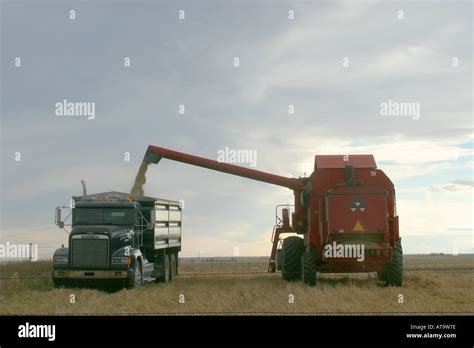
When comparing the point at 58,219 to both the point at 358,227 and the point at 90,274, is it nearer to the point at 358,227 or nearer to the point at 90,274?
the point at 90,274

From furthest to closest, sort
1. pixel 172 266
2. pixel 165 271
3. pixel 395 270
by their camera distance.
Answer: pixel 172 266, pixel 165 271, pixel 395 270

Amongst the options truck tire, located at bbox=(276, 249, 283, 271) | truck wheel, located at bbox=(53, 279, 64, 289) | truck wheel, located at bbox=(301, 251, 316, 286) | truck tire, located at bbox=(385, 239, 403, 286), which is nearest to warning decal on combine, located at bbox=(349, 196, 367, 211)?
truck tire, located at bbox=(385, 239, 403, 286)

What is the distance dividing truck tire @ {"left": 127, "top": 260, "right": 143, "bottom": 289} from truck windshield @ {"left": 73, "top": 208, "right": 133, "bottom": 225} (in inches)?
60.0

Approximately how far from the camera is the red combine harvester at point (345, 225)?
19562mm

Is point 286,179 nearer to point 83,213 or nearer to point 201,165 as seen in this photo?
point 201,165

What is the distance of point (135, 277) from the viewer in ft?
65.8

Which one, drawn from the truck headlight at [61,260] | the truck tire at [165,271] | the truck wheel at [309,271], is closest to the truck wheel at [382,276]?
the truck wheel at [309,271]

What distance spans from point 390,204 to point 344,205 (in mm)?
1866

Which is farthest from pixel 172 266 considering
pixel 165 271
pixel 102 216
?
pixel 102 216

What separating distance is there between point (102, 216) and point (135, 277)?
2.41 m

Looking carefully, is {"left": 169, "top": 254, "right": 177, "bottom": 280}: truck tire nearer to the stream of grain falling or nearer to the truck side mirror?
the stream of grain falling
